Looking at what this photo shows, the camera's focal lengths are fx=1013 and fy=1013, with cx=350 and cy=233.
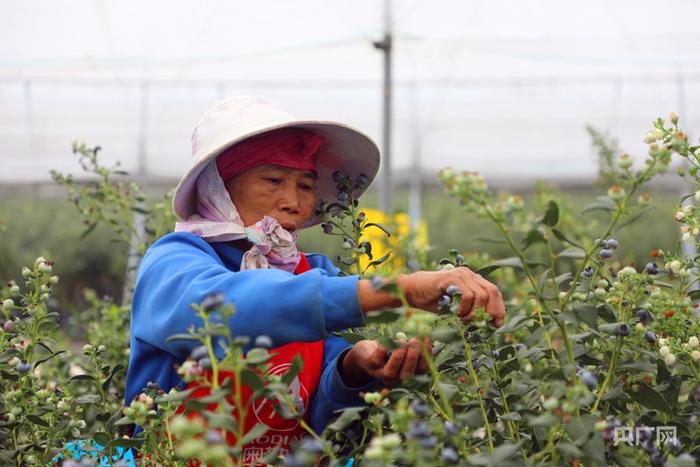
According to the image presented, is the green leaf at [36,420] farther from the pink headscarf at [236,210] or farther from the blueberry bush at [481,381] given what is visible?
the pink headscarf at [236,210]

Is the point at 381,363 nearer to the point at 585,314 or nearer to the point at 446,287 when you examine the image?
the point at 446,287

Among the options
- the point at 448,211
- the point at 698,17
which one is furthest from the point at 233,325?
the point at 448,211

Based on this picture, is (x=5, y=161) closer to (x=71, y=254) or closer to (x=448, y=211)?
(x=71, y=254)

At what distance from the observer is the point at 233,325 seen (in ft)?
4.41

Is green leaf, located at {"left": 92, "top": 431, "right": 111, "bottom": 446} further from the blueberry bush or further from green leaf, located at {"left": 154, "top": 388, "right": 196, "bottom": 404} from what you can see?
green leaf, located at {"left": 154, "top": 388, "right": 196, "bottom": 404}

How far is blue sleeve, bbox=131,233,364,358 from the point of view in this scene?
1.34 m

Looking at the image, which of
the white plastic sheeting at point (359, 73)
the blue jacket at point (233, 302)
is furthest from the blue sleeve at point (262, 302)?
the white plastic sheeting at point (359, 73)

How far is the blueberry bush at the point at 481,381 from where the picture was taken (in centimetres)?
111

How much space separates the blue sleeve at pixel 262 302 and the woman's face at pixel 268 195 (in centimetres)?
26

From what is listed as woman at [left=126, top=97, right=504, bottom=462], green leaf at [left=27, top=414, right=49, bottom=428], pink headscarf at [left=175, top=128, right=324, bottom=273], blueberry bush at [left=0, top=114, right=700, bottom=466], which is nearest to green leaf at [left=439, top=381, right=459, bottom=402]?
blueberry bush at [left=0, top=114, right=700, bottom=466]

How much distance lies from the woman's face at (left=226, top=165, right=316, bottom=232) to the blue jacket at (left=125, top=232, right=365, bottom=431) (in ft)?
0.25

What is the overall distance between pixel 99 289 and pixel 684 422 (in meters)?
7.49

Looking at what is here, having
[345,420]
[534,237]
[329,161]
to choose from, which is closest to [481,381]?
[345,420]

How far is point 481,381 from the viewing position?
59.5 inches
